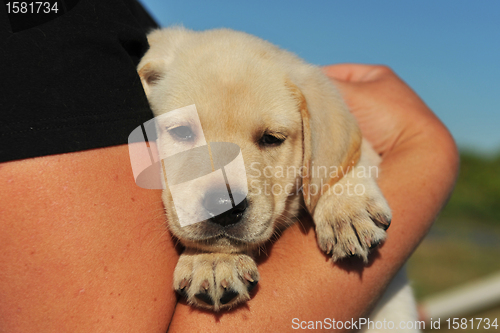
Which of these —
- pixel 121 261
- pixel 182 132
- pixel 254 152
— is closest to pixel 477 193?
pixel 254 152

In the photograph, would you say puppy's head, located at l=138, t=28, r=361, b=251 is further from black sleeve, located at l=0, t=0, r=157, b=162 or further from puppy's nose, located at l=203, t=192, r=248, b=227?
black sleeve, located at l=0, t=0, r=157, b=162

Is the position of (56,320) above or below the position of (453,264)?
above

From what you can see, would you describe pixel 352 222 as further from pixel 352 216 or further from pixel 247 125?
pixel 247 125

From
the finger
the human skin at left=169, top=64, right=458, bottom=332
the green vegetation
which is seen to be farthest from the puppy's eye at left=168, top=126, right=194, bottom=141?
the green vegetation

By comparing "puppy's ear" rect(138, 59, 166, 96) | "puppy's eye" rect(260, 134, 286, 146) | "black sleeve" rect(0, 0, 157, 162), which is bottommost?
"puppy's eye" rect(260, 134, 286, 146)

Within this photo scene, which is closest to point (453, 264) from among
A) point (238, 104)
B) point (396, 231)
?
point (396, 231)

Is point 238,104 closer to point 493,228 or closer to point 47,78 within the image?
point 47,78
